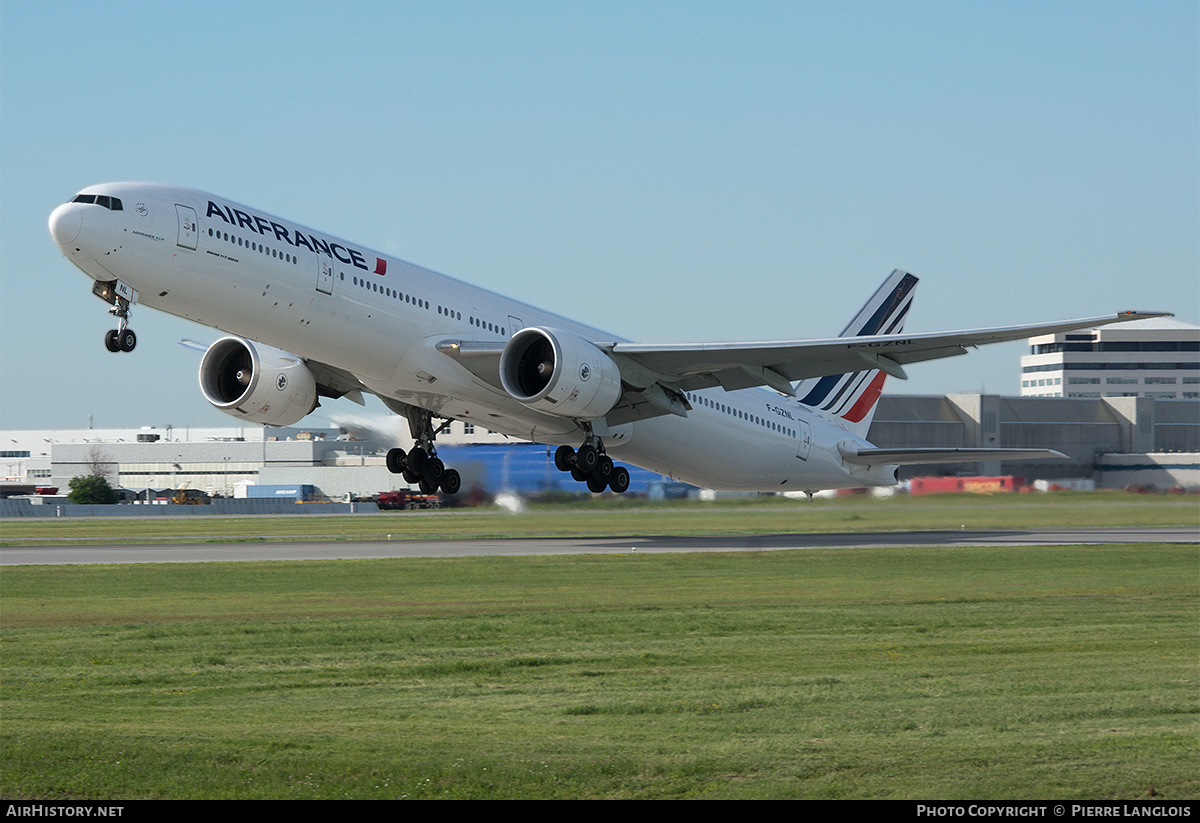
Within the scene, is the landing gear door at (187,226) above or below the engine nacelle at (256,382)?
above

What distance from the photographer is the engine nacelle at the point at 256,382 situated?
34031 millimetres

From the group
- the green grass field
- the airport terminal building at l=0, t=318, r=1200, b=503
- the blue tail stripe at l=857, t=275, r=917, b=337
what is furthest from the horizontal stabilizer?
the green grass field

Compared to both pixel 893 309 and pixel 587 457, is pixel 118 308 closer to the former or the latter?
pixel 587 457

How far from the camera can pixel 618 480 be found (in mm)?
36312

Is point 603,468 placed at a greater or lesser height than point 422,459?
lesser

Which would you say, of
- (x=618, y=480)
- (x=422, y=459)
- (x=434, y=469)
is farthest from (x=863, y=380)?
(x=422, y=459)

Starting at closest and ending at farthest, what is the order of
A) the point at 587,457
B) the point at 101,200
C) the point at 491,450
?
the point at 101,200 < the point at 587,457 < the point at 491,450

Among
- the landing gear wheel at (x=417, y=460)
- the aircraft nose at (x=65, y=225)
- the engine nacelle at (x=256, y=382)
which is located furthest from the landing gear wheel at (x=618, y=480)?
the aircraft nose at (x=65, y=225)

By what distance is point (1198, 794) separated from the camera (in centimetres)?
1317

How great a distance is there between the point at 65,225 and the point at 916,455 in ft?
96.3

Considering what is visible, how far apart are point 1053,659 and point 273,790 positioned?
14370mm

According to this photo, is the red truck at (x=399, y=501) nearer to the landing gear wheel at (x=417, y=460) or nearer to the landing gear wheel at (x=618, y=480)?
the landing gear wheel at (x=417, y=460)

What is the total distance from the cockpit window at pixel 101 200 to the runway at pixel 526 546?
1865cm

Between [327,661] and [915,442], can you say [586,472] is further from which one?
[915,442]
